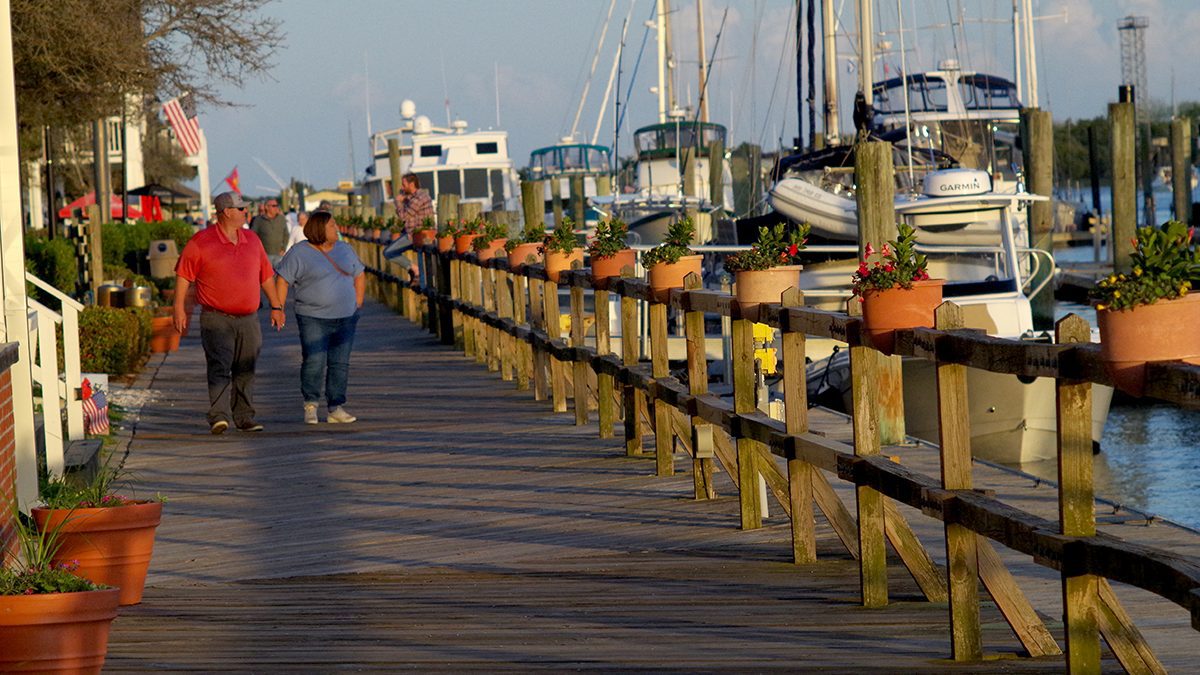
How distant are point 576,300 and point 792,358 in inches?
218

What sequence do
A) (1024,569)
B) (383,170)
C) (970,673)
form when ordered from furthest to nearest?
1. (383,170)
2. (1024,569)
3. (970,673)

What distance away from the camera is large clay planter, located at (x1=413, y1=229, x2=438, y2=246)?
22.4m

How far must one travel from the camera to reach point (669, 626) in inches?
253

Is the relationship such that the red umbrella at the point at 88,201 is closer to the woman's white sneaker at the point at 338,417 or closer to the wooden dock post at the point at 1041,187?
the wooden dock post at the point at 1041,187

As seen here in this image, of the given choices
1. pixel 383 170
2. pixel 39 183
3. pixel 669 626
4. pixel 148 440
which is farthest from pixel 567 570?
pixel 383 170

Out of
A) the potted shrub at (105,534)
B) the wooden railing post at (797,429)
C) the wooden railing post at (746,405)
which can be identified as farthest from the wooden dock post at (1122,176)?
the potted shrub at (105,534)

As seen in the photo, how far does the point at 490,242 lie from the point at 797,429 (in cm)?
1029

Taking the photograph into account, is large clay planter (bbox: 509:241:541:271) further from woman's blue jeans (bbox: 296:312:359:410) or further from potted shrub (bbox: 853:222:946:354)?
potted shrub (bbox: 853:222:946:354)

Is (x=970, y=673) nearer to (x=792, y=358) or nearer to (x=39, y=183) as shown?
(x=792, y=358)

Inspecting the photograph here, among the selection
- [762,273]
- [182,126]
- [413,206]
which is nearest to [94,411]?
[762,273]

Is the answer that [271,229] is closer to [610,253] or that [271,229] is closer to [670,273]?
[610,253]

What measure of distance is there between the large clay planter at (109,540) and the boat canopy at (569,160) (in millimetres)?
44230

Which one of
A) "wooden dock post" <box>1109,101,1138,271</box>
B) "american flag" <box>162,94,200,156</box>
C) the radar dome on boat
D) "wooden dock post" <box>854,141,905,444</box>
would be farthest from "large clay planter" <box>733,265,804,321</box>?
"american flag" <box>162,94,200,156</box>

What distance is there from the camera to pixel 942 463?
5.71 metres
